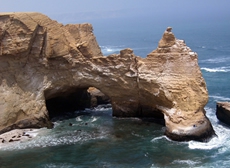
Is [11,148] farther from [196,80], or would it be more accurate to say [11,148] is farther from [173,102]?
[196,80]

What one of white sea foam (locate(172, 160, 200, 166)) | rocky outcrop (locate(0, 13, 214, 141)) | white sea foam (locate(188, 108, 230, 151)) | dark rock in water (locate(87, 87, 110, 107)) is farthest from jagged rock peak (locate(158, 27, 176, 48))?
white sea foam (locate(172, 160, 200, 166))

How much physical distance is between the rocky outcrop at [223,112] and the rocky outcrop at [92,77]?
377 centimetres

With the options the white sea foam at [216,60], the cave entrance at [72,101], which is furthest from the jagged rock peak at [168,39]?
the white sea foam at [216,60]

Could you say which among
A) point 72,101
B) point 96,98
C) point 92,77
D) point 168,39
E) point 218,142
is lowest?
point 218,142

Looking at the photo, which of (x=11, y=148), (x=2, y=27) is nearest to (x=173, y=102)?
(x=11, y=148)

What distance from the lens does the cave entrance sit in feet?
159

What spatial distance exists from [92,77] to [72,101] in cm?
726

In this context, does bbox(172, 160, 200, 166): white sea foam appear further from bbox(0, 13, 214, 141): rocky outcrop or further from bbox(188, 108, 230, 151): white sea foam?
bbox(0, 13, 214, 141): rocky outcrop

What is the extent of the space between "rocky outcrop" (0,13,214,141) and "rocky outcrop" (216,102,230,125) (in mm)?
3774

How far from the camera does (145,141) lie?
37.8 meters

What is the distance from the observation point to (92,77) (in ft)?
146

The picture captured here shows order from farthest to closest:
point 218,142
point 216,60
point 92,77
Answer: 1. point 216,60
2. point 92,77
3. point 218,142

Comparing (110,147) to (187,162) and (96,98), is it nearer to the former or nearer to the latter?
(187,162)

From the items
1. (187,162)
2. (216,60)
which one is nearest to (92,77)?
(187,162)
